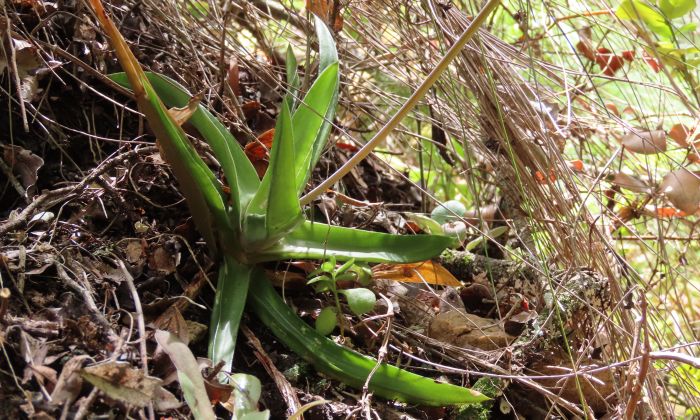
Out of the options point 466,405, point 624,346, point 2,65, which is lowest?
point 466,405

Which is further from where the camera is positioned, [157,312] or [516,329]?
[516,329]

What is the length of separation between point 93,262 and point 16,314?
0.50ft

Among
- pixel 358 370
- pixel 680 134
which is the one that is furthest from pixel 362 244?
pixel 680 134

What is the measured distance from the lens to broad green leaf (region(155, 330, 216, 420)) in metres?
0.71

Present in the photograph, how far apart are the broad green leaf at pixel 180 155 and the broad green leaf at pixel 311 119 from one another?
0.15 m

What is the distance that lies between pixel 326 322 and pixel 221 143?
1.09ft

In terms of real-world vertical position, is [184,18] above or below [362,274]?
above

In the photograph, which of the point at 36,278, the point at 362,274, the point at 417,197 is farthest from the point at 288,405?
the point at 417,197

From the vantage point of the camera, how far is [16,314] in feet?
2.60

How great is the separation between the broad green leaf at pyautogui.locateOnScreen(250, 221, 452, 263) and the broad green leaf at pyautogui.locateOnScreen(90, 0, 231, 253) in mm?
120

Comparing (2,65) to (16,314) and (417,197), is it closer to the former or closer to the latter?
(16,314)

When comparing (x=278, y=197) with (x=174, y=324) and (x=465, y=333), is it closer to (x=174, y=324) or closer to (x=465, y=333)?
(x=174, y=324)

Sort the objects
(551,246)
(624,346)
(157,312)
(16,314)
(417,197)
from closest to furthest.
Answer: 1. (16,314)
2. (157,312)
3. (624,346)
4. (551,246)
5. (417,197)

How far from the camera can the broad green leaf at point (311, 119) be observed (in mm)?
1075
